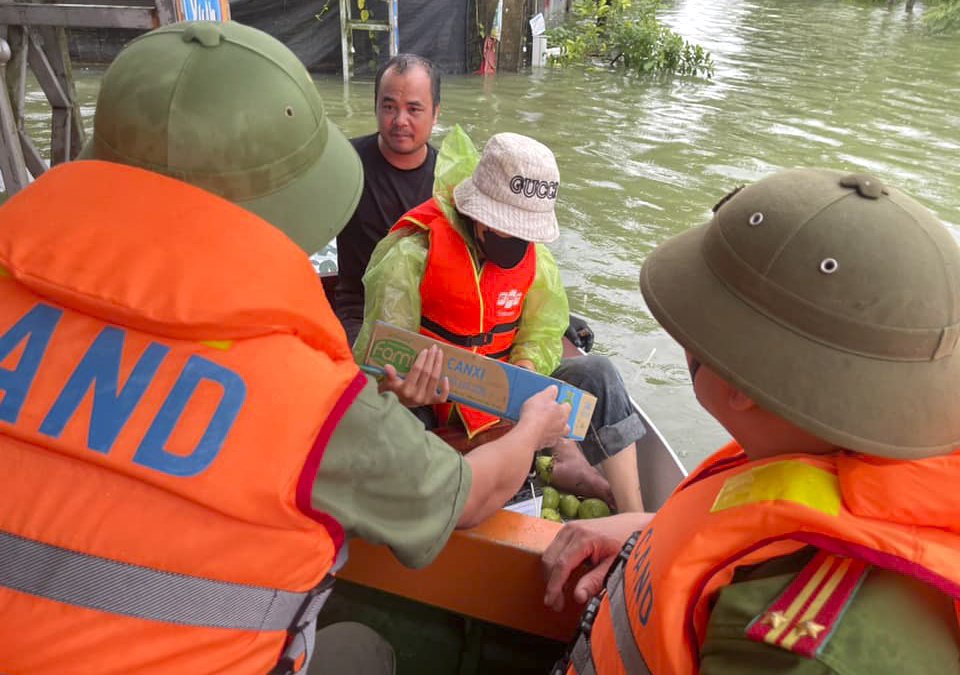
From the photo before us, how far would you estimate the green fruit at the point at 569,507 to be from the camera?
2.64m

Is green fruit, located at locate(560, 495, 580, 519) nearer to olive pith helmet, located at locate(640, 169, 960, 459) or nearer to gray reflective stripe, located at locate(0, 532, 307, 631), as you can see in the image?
olive pith helmet, located at locate(640, 169, 960, 459)

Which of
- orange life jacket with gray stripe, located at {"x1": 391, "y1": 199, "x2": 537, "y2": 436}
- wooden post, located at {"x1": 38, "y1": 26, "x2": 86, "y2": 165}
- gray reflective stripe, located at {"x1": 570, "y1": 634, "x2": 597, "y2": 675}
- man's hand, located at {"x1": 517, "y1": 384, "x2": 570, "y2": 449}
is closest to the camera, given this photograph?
gray reflective stripe, located at {"x1": 570, "y1": 634, "x2": 597, "y2": 675}

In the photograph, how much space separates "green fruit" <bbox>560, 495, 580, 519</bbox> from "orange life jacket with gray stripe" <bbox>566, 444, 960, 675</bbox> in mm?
1353

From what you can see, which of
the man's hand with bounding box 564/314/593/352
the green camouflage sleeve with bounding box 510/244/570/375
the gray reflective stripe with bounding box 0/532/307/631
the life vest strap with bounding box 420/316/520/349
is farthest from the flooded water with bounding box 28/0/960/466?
the gray reflective stripe with bounding box 0/532/307/631

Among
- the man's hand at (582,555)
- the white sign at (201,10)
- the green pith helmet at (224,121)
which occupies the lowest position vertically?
the man's hand at (582,555)

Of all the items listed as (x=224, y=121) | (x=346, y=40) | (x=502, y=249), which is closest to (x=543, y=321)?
(x=502, y=249)

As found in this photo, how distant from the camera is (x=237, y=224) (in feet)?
3.45

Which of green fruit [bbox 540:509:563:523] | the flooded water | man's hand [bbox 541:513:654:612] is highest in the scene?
man's hand [bbox 541:513:654:612]

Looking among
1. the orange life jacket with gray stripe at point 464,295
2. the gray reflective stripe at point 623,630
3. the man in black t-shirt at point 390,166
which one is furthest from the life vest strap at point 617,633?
the man in black t-shirt at point 390,166

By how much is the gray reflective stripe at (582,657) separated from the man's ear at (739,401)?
560 mm

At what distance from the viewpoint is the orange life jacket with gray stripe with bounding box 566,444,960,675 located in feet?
2.97

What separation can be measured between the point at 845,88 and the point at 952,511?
43.4ft

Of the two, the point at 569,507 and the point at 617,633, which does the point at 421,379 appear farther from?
the point at 617,633

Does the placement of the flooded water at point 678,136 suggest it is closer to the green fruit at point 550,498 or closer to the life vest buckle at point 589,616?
the green fruit at point 550,498
